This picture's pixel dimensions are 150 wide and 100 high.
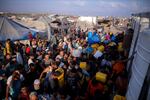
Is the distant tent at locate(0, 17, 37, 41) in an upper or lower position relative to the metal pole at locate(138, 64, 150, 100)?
lower

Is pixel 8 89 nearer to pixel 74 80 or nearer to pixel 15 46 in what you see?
pixel 74 80

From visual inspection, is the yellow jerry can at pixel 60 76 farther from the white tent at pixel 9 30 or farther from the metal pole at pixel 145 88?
the white tent at pixel 9 30

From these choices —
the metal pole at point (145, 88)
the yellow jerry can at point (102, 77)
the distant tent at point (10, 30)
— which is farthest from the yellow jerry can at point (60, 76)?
the distant tent at point (10, 30)

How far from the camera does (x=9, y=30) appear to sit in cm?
1617

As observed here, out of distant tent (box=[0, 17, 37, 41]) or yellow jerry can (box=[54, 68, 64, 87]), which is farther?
distant tent (box=[0, 17, 37, 41])

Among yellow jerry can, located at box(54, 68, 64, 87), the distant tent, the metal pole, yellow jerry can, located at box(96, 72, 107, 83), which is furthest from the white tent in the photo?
the metal pole

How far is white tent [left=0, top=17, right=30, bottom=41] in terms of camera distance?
15.8 m

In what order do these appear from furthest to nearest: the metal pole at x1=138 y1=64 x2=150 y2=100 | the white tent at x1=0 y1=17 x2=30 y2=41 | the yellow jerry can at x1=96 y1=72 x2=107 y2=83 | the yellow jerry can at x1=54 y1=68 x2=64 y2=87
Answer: the white tent at x1=0 y1=17 x2=30 y2=41 < the yellow jerry can at x1=96 y1=72 x2=107 y2=83 < the yellow jerry can at x1=54 y1=68 x2=64 y2=87 < the metal pole at x1=138 y1=64 x2=150 y2=100

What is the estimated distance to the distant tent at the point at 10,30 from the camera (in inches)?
624

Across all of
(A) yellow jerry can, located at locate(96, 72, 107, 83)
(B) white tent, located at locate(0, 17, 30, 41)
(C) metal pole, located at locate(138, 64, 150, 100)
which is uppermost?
(C) metal pole, located at locate(138, 64, 150, 100)

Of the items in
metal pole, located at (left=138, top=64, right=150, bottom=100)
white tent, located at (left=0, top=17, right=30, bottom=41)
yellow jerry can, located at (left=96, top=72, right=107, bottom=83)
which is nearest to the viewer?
metal pole, located at (left=138, top=64, right=150, bottom=100)

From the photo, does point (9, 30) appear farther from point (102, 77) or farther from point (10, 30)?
point (102, 77)

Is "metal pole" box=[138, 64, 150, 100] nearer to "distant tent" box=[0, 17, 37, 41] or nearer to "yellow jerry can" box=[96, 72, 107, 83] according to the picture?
"yellow jerry can" box=[96, 72, 107, 83]

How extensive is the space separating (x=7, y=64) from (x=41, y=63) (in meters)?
1.50
